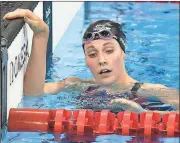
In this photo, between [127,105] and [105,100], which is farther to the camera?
[105,100]

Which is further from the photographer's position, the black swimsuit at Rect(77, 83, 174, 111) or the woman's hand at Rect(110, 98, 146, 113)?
the black swimsuit at Rect(77, 83, 174, 111)

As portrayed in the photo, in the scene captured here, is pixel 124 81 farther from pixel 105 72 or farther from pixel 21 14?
pixel 21 14

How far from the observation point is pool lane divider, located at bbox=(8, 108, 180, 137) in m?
3.38

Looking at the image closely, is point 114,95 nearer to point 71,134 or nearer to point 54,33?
point 71,134

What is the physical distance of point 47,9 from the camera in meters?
5.06

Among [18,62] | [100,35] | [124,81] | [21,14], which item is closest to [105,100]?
[124,81]

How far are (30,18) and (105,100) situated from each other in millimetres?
601

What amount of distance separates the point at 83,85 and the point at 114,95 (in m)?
0.21

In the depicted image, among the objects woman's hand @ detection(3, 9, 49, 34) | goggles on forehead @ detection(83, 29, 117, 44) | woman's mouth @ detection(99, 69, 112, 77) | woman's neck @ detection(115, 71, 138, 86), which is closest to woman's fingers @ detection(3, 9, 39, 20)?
woman's hand @ detection(3, 9, 49, 34)

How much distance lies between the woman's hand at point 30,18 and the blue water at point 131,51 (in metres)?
0.40

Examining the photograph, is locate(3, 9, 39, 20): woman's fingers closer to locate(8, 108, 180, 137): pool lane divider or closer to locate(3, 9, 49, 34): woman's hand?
locate(3, 9, 49, 34): woman's hand

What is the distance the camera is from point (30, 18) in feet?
12.7

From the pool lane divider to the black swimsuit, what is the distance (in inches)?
15.5

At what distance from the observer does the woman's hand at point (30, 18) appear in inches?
151
